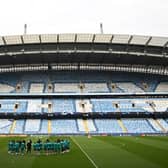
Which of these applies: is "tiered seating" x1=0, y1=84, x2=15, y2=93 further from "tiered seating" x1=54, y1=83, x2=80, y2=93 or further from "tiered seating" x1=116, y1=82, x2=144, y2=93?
"tiered seating" x1=116, y1=82, x2=144, y2=93

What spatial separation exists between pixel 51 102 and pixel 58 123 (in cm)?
653

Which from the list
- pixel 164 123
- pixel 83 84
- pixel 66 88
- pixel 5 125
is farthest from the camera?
pixel 83 84

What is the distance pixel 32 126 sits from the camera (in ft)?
167

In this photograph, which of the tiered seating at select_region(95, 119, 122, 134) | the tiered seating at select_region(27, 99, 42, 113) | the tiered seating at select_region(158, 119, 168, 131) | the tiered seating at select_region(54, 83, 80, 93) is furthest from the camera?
the tiered seating at select_region(54, 83, 80, 93)

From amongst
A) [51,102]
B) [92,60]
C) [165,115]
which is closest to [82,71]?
[92,60]

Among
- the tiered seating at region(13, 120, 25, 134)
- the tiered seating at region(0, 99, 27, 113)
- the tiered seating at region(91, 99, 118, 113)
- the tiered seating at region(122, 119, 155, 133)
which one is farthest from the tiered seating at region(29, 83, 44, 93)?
the tiered seating at region(122, 119, 155, 133)

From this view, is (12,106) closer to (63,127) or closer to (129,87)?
(63,127)

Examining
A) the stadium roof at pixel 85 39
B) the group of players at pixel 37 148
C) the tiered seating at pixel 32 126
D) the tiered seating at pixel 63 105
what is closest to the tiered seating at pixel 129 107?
the tiered seating at pixel 63 105

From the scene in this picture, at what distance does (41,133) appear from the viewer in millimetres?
47750

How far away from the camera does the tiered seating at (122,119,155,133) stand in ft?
161

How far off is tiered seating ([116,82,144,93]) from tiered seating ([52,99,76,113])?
1092 cm

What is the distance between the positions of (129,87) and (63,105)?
14383 mm

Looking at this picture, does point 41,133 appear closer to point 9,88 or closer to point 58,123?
point 58,123

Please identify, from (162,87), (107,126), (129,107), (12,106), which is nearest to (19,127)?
(12,106)
